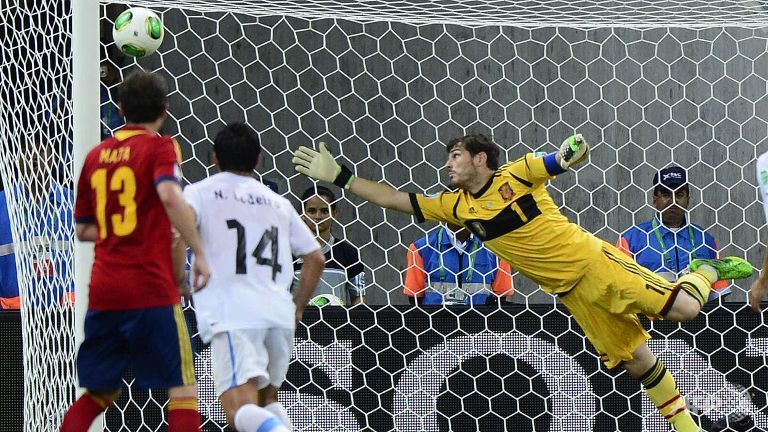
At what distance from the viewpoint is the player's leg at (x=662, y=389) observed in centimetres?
577

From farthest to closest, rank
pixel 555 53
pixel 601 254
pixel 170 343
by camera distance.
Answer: pixel 555 53, pixel 601 254, pixel 170 343

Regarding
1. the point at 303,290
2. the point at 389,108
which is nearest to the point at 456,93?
the point at 389,108

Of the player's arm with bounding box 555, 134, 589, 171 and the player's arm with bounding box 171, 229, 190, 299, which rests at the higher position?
the player's arm with bounding box 555, 134, 589, 171

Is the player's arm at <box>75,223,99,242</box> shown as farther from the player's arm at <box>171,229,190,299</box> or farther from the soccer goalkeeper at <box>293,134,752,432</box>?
the soccer goalkeeper at <box>293,134,752,432</box>

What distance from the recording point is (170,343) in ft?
14.4

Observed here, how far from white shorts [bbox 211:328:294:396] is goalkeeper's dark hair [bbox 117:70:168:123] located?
829 mm

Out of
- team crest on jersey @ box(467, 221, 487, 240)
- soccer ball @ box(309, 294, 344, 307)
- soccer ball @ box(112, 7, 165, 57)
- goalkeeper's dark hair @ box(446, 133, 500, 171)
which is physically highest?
soccer ball @ box(112, 7, 165, 57)

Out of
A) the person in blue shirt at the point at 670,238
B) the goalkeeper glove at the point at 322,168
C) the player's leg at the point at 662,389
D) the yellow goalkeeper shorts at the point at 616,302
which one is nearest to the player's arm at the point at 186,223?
the goalkeeper glove at the point at 322,168

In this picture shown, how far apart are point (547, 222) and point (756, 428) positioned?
1.49 metres

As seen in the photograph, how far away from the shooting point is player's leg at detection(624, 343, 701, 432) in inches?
227

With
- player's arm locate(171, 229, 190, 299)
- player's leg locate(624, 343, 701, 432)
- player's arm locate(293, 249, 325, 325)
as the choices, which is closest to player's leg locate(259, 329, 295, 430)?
player's arm locate(293, 249, 325, 325)

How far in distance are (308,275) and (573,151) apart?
1567mm

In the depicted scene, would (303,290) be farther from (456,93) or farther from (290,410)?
(456,93)

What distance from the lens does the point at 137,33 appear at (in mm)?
5406
